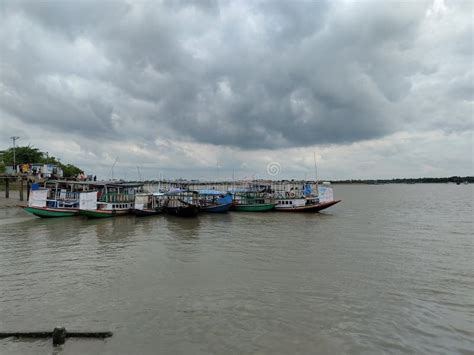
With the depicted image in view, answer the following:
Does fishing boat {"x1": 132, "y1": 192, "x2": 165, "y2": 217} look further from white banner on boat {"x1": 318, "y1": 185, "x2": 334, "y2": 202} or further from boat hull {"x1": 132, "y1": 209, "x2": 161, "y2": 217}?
white banner on boat {"x1": 318, "y1": 185, "x2": 334, "y2": 202}

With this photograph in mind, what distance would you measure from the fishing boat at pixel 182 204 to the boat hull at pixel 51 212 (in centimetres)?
1072

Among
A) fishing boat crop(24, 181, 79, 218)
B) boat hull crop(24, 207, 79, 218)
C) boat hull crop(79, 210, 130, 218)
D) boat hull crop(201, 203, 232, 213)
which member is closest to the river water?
boat hull crop(79, 210, 130, 218)

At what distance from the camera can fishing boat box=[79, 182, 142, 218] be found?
114 ft

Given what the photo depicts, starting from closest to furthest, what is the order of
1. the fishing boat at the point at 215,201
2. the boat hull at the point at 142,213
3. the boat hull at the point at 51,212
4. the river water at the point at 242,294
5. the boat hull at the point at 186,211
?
the river water at the point at 242,294 < the boat hull at the point at 51,212 < the boat hull at the point at 186,211 < the boat hull at the point at 142,213 < the fishing boat at the point at 215,201

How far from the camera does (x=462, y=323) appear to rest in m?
9.26

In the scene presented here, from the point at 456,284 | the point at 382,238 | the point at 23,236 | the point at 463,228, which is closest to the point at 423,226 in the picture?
the point at 463,228

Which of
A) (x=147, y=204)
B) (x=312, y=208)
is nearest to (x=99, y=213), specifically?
(x=147, y=204)

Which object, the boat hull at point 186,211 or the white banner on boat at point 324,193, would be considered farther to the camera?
the white banner on boat at point 324,193

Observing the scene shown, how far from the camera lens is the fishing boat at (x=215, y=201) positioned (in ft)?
140

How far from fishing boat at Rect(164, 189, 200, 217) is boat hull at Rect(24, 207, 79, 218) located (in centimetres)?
1072

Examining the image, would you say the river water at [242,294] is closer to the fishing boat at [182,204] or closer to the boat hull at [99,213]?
the boat hull at [99,213]

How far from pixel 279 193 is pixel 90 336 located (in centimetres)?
4273

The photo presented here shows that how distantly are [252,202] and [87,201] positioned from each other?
23.2 metres

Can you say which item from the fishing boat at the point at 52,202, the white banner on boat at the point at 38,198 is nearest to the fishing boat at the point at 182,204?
the fishing boat at the point at 52,202
